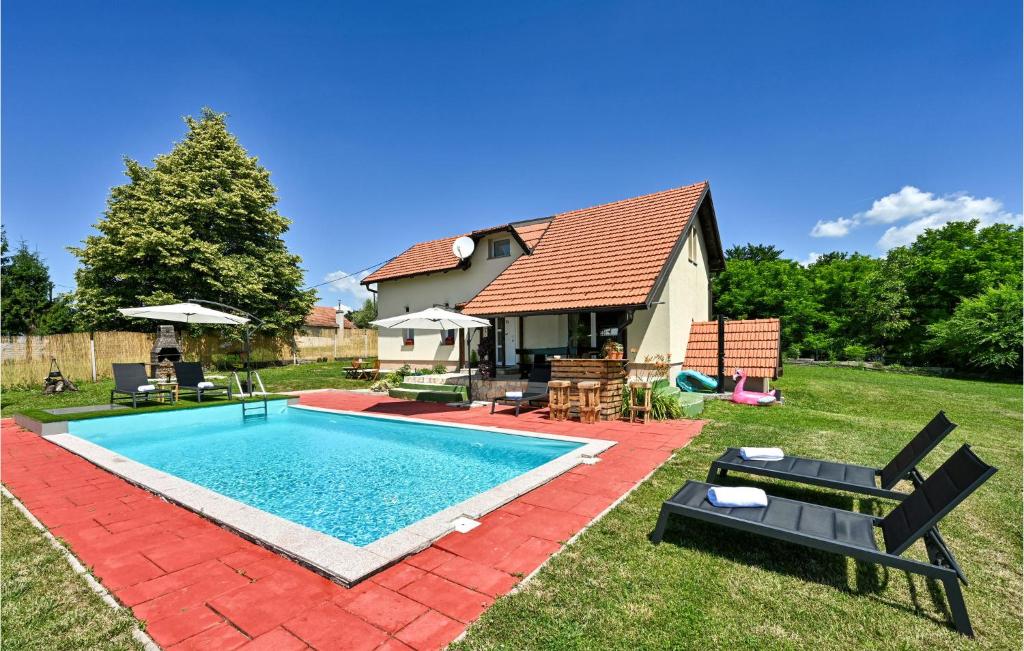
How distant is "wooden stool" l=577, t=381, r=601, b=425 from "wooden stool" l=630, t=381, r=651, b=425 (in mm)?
792

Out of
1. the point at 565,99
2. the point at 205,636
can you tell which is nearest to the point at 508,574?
the point at 205,636

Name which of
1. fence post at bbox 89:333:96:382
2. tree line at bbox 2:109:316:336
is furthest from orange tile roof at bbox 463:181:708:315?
fence post at bbox 89:333:96:382

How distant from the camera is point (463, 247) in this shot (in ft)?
61.2

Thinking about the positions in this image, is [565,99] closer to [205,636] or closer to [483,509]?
[483,509]

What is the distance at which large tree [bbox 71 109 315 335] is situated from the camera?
78.3 feet

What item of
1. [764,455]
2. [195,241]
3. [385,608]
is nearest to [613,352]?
[764,455]

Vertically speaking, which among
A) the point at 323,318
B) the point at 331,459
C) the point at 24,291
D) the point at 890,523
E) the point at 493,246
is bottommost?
the point at 331,459

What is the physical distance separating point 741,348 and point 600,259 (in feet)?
17.1

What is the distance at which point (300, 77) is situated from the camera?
1401 centimetres

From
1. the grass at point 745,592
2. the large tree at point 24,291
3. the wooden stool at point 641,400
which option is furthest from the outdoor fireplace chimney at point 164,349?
the large tree at point 24,291

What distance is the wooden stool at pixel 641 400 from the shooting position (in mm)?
9500

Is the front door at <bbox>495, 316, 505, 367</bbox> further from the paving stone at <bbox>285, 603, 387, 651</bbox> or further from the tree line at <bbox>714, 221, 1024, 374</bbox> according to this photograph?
the tree line at <bbox>714, 221, 1024, 374</bbox>

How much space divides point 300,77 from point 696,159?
632 inches

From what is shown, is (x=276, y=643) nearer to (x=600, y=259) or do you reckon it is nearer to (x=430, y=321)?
(x=430, y=321)
